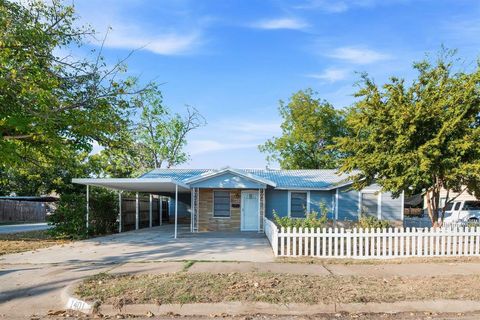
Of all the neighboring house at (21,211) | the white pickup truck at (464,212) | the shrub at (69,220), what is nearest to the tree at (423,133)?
the shrub at (69,220)

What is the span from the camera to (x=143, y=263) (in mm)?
11250

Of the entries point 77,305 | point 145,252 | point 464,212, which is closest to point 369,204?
point 464,212

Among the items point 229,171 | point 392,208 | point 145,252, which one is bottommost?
point 145,252

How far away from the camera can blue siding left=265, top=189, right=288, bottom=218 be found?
23672 millimetres

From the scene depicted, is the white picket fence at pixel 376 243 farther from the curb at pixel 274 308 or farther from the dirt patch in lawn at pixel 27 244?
the dirt patch in lawn at pixel 27 244

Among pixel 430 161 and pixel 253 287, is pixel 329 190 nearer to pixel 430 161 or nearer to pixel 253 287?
pixel 430 161

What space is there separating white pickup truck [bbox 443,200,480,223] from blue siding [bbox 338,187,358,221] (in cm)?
712

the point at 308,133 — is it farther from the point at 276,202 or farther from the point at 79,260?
the point at 79,260

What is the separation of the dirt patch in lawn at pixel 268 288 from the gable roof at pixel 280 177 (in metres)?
12.5

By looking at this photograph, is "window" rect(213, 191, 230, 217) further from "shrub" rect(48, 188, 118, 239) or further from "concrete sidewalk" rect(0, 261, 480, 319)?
"concrete sidewalk" rect(0, 261, 480, 319)

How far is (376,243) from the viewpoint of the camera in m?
13.0

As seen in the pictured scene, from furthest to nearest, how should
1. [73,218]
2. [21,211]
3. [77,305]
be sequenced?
[21,211] → [73,218] → [77,305]

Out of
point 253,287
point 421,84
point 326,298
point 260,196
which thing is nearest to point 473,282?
point 326,298

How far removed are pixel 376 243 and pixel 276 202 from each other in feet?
35.9
